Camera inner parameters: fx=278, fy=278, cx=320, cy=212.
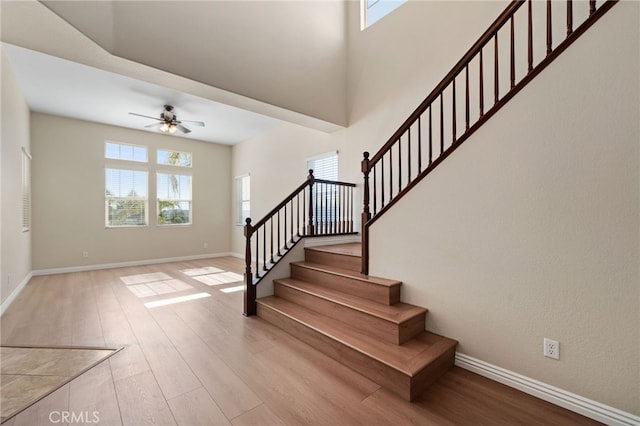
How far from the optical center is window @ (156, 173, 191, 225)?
7.16m

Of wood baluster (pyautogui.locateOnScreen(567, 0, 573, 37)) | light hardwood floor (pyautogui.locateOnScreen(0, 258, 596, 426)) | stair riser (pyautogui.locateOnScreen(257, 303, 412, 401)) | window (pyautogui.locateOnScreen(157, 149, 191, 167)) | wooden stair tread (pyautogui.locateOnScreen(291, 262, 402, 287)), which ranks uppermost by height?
window (pyautogui.locateOnScreen(157, 149, 191, 167))

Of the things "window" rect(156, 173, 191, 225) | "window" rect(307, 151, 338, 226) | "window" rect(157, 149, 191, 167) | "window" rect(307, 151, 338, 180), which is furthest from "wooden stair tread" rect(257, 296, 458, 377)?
"window" rect(157, 149, 191, 167)

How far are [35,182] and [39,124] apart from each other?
117 cm

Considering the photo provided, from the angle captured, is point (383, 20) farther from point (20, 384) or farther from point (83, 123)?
point (83, 123)

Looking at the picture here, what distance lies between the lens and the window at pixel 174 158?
7133mm

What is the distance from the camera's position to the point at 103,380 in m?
2.13

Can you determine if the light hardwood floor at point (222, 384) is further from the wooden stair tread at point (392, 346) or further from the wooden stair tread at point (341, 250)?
the wooden stair tread at point (341, 250)

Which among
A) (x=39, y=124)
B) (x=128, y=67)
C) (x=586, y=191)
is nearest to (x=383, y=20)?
(x=128, y=67)

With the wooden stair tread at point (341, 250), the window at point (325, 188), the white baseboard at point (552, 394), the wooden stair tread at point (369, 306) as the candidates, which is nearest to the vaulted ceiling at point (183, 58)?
the window at point (325, 188)

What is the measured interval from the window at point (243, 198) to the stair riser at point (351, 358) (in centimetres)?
506

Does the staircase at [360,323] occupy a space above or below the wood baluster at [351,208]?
below

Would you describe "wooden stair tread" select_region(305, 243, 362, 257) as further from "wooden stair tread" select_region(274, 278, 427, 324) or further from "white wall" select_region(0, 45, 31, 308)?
"white wall" select_region(0, 45, 31, 308)

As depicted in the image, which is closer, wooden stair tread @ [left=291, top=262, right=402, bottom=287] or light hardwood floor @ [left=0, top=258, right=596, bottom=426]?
light hardwood floor @ [left=0, top=258, right=596, bottom=426]

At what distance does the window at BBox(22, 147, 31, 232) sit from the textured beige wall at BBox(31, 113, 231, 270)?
0.23m
